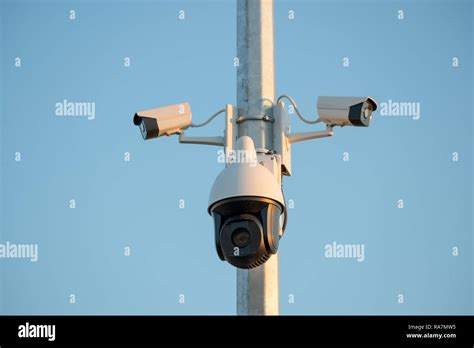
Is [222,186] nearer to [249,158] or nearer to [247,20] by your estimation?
[249,158]

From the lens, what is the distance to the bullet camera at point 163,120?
1100cm

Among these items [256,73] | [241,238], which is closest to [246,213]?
[241,238]

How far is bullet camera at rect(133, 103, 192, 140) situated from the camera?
1100 cm

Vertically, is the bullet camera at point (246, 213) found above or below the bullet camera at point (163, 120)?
below

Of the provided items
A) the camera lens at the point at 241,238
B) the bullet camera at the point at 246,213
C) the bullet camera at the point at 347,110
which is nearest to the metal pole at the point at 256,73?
the bullet camera at the point at 347,110

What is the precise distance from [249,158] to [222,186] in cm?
39

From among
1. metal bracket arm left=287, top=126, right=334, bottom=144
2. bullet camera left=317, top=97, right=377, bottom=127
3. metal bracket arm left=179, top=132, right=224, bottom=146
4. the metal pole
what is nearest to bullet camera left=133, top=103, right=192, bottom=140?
metal bracket arm left=179, top=132, right=224, bottom=146

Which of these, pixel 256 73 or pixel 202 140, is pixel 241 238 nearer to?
pixel 202 140

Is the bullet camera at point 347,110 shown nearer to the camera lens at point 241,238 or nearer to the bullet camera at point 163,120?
the bullet camera at point 163,120

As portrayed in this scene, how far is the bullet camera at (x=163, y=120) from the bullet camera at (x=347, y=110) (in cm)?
102

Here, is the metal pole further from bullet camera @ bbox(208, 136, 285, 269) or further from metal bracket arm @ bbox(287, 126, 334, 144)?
bullet camera @ bbox(208, 136, 285, 269)

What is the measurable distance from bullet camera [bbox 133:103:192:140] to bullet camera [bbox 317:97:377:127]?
3.33 feet

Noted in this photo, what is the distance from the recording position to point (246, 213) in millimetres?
9875
